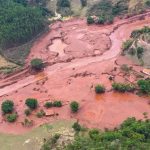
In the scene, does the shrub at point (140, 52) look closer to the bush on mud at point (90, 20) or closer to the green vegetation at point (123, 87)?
the green vegetation at point (123, 87)

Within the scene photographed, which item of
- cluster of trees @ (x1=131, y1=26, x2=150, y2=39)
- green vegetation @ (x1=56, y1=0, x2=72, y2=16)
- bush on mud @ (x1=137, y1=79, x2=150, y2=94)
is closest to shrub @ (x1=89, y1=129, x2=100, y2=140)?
bush on mud @ (x1=137, y1=79, x2=150, y2=94)

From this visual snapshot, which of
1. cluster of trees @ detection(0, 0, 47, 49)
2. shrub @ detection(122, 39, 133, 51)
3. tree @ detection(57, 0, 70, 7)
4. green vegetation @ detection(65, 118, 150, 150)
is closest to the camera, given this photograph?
green vegetation @ detection(65, 118, 150, 150)

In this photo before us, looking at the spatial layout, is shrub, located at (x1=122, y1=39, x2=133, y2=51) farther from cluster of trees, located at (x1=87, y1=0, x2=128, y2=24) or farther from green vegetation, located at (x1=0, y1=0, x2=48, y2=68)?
green vegetation, located at (x1=0, y1=0, x2=48, y2=68)

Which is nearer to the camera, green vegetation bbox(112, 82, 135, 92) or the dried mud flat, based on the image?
the dried mud flat

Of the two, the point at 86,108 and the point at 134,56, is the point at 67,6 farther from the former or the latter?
the point at 86,108

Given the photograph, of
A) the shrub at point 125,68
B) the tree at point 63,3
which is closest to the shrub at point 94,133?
the shrub at point 125,68

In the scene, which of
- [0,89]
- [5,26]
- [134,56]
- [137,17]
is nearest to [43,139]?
[0,89]

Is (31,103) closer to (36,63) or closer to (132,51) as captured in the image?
(36,63)

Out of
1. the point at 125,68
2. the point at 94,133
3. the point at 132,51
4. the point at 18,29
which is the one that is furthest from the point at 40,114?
the point at 18,29
